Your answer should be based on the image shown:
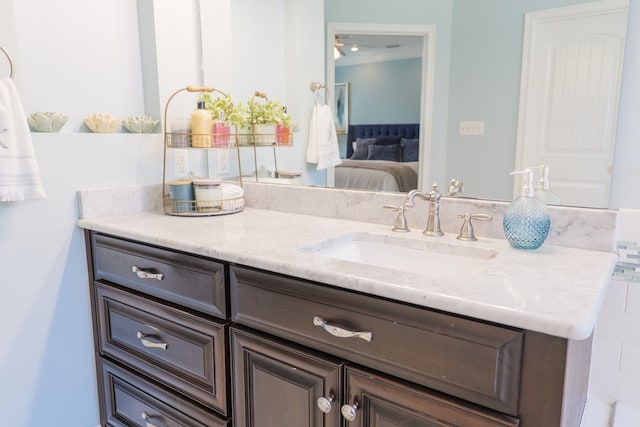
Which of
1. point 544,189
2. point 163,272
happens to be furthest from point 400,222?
point 163,272

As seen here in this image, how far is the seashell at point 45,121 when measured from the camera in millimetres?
1532

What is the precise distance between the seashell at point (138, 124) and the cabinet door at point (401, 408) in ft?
4.33

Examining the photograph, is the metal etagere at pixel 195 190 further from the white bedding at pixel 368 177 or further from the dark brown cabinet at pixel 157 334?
the white bedding at pixel 368 177

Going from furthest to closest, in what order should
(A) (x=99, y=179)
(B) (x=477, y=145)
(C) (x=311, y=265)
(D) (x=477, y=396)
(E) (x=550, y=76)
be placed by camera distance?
(A) (x=99, y=179) < (B) (x=477, y=145) < (E) (x=550, y=76) < (C) (x=311, y=265) < (D) (x=477, y=396)

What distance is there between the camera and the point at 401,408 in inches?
37.0

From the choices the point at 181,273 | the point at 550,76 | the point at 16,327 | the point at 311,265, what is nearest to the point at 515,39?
the point at 550,76

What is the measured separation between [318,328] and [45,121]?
3.93ft

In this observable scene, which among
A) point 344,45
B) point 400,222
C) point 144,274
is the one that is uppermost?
point 344,45

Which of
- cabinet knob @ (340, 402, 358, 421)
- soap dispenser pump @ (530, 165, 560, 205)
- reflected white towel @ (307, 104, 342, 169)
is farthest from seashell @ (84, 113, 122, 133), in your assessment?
soap dispenser pump @ (530, 165, 560, 205)

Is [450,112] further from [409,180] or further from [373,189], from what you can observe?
[373,189]

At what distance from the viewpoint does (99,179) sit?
1706 mm

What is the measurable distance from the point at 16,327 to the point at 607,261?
70.6 inches

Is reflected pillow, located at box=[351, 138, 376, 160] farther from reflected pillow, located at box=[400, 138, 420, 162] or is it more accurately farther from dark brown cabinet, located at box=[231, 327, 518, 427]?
dark brown cabinet, located at box=[231, 327, 518, 427]

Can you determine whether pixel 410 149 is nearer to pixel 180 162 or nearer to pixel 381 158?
pixel 381 158
